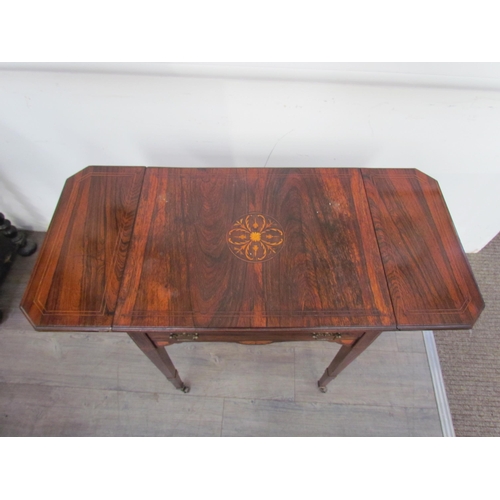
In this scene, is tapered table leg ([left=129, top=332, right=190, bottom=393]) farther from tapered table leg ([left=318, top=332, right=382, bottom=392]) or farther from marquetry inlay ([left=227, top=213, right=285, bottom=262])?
tapered table leg ([left=318, top=332, right=382, bottom=392])

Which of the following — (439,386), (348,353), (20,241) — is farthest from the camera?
(20,241)

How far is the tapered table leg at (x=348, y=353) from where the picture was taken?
28.3 inches

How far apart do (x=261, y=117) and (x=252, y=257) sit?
1.43ft

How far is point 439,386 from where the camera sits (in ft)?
3.67

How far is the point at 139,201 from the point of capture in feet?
2.55

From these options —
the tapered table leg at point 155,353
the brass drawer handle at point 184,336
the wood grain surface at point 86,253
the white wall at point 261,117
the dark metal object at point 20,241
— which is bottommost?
the dark metal object at point 20,241

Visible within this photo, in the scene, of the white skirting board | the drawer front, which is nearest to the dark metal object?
the drawer front

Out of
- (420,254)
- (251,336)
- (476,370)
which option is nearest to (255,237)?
(251,336)

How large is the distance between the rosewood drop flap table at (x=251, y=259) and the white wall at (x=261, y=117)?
6.9 inches

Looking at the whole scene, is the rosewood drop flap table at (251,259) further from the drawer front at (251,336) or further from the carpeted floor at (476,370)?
the carpeted floor at (476,370)

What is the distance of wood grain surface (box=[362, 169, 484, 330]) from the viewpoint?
0.64m

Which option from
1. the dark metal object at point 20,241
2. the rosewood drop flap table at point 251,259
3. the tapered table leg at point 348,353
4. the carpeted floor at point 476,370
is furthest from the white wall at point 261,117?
the tapered table leg at point 348,353

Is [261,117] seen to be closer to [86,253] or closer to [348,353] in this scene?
[86,253]

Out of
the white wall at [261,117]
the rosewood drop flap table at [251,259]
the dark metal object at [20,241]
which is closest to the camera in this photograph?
the rosewood drop flap table at [251,259]
